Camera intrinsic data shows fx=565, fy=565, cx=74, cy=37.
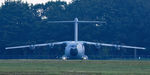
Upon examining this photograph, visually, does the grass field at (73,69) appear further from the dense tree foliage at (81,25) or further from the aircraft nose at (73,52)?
the dense tree foliage at (81,25)

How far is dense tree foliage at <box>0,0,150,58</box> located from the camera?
111m

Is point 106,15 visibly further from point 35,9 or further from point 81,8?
point 35,9

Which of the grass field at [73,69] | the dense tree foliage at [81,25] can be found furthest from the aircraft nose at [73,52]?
the grass field at [73,69]

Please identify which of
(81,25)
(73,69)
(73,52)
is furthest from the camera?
(81,25)

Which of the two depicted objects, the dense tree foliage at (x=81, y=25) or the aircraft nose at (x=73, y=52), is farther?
the dense tree foliage at (x=81, y=25)

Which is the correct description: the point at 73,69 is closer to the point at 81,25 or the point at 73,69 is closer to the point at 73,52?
the point at 73,52

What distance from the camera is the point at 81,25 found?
390 feet

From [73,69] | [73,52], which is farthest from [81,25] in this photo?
[73,69]

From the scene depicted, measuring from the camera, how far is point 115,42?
111750 millimetres

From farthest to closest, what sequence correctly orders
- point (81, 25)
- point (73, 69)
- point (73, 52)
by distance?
point (81, 25)
point (73, 52)
point (73, 69)

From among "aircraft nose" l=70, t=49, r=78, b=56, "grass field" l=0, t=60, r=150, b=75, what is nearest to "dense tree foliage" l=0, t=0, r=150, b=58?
"aircraft nose" l=70, t=49, r=78, b=56

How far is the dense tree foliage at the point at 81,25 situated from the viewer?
11062 centimetres

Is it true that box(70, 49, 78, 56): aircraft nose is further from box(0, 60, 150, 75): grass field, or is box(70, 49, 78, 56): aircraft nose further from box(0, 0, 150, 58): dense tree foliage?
box(0, 60, 150, 75): grass field

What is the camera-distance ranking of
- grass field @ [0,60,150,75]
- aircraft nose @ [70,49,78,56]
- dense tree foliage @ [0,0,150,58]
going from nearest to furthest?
grass field @ [0,60,150,75] < aircraft nose @ [70,49,78,56] < dense tree foliage @ [0,0,150,58]
